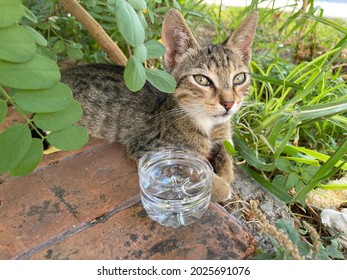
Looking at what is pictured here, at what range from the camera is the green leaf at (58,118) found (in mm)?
1317

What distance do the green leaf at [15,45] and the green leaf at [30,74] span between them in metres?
0.03

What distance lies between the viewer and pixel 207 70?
6.16 feet

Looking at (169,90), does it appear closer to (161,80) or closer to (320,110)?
(161,80)

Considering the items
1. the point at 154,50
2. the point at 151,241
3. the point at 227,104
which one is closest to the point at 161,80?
the point at 154,50

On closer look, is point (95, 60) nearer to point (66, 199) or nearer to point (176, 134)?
point (176, 134)

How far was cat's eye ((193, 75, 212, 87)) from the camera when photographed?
6.17 feet

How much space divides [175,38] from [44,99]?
0.82 metres

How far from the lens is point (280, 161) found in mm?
1832

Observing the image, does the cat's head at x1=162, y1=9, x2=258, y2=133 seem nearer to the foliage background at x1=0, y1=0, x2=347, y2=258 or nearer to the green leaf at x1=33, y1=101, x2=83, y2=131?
the foliage background at x1=0, y1=0, x2=347, y2=258

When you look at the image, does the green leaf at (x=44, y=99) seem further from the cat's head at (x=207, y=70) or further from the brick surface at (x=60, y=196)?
the cat's head at (x=207, y=70)

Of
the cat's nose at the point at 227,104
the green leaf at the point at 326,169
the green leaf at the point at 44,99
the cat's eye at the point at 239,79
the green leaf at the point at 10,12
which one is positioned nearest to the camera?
the green leaf at the point at 10,12

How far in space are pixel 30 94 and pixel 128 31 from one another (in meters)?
0.36

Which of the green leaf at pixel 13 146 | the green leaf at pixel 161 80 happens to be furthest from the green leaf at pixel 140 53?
the green leaf at pixel 13 146

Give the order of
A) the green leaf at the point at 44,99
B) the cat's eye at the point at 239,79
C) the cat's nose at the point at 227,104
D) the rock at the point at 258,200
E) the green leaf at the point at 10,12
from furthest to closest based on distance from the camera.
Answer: the cat's eye at the point at 239,79 < the cat's nose at the point at 227,104 < the rock at the point at 258,200 < the green leaf at the point at 44,99 < the green leaf at the point at 10,12
